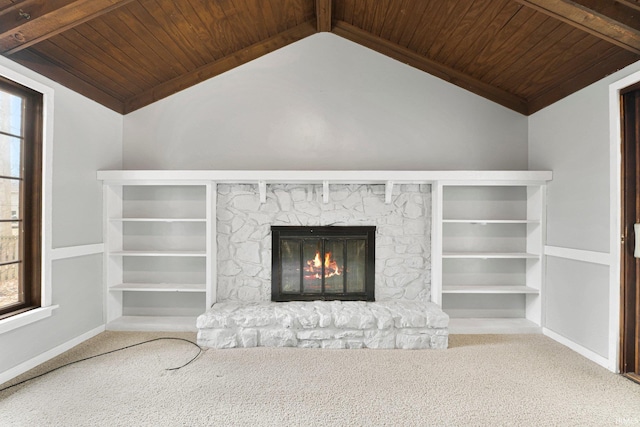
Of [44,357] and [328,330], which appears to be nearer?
[44,357]

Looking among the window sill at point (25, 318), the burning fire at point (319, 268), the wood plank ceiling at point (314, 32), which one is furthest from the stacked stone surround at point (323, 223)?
the window sill at point (25, 318)

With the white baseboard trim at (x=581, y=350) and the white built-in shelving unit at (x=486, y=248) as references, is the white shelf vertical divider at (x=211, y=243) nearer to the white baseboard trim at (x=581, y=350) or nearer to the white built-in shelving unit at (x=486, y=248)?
the white built-in shelving unit at (x=486, y=248)

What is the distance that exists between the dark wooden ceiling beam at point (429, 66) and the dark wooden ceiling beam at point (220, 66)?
463 mm

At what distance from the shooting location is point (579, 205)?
3.06 m

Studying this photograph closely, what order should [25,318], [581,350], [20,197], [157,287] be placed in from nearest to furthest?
[25,318] < [20,197] < [581,350] < [157,287]

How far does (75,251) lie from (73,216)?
33 centimetres

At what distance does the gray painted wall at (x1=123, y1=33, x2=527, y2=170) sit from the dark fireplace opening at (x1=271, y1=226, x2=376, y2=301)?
77 cm

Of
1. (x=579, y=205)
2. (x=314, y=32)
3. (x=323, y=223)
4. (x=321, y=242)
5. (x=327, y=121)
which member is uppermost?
(x=314, y=32)

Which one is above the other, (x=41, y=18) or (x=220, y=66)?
(x=220, y=66)

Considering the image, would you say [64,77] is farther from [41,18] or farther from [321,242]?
[321,242]

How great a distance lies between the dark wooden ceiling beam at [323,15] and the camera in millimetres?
3406

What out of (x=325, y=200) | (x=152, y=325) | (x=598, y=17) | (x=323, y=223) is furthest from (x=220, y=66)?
(x=598, y=17)

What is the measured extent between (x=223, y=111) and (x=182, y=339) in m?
2.52

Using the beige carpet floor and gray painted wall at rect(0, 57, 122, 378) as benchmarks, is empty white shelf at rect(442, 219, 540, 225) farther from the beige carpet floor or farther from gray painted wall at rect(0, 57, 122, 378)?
gray painted wall at rect(0, 57, 122, 378)
